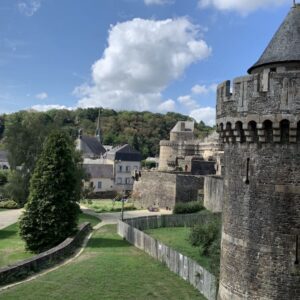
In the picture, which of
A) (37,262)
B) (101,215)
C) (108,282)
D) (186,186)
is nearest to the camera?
(108,282)

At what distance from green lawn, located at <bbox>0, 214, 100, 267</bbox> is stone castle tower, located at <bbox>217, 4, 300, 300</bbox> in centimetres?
1616

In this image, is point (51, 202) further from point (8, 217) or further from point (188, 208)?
point (188, 208)

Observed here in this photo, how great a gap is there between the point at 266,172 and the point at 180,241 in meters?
17.6

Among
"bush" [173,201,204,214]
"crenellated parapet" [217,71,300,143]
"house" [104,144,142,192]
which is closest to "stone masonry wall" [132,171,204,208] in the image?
"bush" [173,201,204,214]

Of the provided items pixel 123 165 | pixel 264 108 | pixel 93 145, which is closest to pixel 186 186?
pixel 123 165

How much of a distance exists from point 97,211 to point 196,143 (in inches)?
1011

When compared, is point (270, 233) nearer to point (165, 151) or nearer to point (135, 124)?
point (165, 151)

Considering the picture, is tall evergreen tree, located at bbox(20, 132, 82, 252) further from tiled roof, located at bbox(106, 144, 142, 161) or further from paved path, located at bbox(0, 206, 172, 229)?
tiled roof, located at bbox(106, 144, 142, 161)

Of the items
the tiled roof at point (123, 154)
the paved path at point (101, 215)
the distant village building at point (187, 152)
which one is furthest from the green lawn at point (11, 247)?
the tiled roof at point (123, 154)

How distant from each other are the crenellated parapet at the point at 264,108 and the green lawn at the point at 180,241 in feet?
23.4

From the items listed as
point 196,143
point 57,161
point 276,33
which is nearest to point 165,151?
point 196,143

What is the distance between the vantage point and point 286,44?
11.6 m

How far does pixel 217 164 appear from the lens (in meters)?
53.6

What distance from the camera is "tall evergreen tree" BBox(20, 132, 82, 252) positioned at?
27562mm
